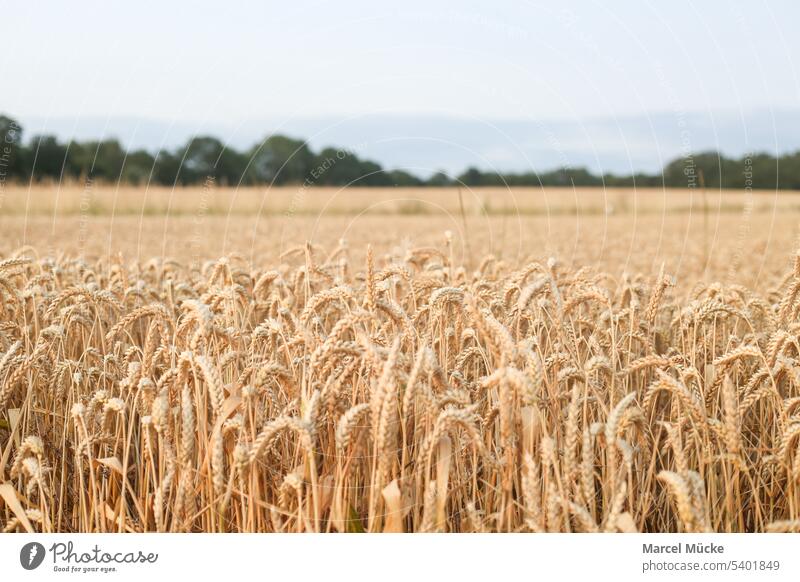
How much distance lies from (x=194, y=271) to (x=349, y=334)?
2.56m

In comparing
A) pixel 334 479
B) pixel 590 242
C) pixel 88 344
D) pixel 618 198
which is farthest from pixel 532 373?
pixel 618 198

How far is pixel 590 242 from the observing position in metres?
12.8

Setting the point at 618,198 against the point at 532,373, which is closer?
the point at 532,373

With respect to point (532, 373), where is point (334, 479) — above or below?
below
